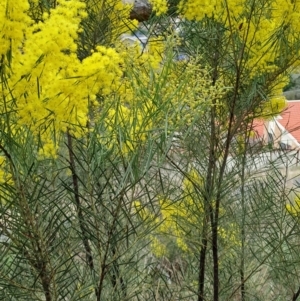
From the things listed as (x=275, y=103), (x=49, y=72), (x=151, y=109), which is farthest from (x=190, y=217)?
(x=49, y=72)

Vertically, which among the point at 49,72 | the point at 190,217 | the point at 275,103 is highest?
the point at 275,103

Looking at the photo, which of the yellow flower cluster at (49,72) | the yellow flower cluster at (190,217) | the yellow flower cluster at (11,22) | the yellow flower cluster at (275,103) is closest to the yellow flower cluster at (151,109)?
the yellow flower cluster at (49,72)

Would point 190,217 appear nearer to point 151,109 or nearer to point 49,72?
point 151,109

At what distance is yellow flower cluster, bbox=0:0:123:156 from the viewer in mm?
702

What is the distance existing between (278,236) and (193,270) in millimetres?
328

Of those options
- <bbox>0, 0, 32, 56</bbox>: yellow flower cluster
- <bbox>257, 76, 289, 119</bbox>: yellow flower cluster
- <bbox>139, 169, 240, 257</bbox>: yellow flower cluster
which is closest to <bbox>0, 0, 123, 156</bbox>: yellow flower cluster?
<bbox>0, 0, 32, 56</bbox>: yellow flower cluster

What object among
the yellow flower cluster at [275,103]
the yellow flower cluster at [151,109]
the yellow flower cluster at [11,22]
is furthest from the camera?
the yellow flower cluster at [275,103]

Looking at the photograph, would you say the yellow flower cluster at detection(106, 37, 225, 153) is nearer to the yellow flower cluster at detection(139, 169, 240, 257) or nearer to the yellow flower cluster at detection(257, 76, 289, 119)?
the yellow flower cluster at detection(139, 169, 240, 257)

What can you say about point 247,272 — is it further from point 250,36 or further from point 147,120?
point 147,120

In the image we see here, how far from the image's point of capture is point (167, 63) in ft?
2.72

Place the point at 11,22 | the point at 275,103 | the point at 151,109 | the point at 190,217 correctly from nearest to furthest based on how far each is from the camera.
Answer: the point at 11,22 < the point at 151,109 < the point at 190,217 < the point at 275,103

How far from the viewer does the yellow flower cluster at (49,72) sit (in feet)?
2.30

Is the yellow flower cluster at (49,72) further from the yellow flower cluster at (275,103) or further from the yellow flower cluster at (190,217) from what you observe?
the yellow flower cluster at (275,103)

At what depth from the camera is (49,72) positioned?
0.72 metres
